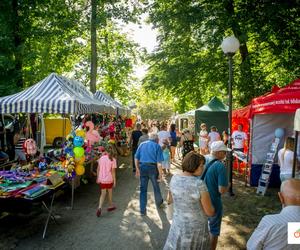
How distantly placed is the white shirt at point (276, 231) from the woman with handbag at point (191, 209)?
2.95ft

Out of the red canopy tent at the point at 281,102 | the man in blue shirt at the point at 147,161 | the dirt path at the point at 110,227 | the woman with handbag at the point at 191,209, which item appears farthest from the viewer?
the red canopy tent at the point at 281,102

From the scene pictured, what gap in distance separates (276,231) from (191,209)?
3.59 feet

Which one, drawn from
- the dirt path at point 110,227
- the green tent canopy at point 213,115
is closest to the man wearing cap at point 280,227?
the dirt path at point 110,227

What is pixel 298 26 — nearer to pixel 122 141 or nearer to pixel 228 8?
pixel 228 8

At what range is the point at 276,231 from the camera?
253 cm

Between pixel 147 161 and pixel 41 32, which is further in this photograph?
pixel 41 32

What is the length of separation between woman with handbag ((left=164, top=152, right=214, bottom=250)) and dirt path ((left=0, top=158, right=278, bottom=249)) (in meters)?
2.27


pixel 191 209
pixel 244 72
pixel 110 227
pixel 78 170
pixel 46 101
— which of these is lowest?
pixel 110 227

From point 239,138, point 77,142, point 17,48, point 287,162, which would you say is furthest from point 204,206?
point 17,48

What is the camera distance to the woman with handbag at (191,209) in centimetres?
346

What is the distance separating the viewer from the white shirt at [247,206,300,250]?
2.53 meters

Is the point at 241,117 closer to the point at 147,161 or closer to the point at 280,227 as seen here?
the point at 147,161

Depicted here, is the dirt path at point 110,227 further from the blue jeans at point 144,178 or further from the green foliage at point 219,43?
the green foliage at point 219,43

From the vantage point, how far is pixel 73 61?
25391 mm
